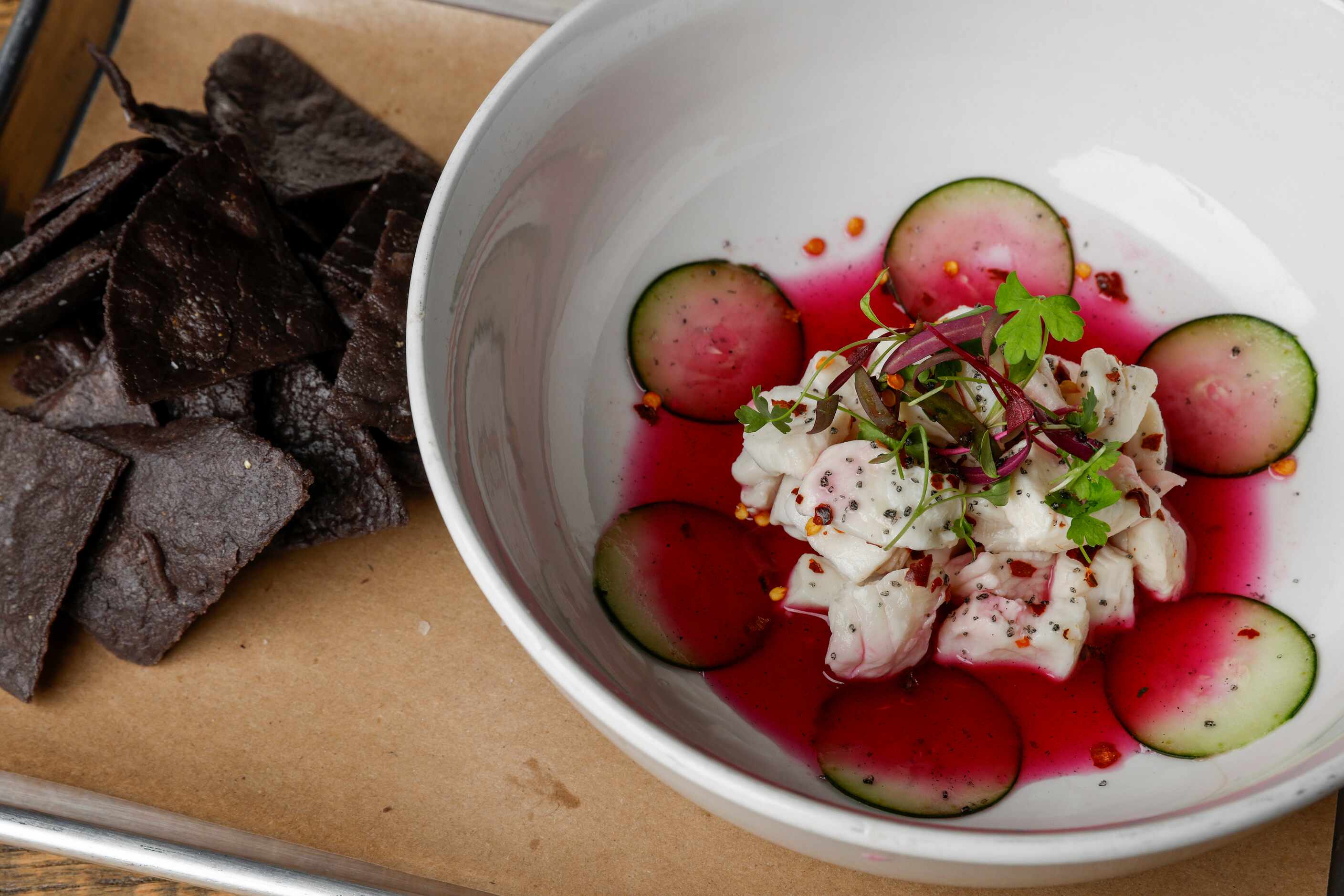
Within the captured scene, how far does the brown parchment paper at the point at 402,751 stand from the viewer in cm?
173

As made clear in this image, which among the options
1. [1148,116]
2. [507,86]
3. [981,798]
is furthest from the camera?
[1148,116]

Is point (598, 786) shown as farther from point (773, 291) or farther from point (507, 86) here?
point (507, 86)

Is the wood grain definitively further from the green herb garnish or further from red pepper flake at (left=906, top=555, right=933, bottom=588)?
the green herb garnish

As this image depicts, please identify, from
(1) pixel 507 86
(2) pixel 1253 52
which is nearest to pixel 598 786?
(1) pixel 507 86

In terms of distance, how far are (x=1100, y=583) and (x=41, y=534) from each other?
6.55 feet

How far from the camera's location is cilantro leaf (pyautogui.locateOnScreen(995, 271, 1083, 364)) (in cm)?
158

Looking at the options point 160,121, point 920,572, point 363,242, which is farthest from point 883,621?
point 160,121

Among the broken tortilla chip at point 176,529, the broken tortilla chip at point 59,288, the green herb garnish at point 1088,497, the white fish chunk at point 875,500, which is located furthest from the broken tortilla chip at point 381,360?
the green herb garnish at point 1088,497

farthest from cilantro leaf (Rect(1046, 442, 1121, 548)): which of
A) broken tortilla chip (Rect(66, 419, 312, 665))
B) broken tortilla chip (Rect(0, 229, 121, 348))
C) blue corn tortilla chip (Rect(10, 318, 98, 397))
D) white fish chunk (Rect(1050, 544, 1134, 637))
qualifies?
blue corn tortilla chip (Rect(10, 318, 98, 397))

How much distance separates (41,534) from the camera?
192 cm

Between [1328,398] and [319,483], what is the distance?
1.99 meters

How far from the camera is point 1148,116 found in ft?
6.88

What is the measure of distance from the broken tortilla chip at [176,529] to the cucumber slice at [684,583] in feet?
1.99

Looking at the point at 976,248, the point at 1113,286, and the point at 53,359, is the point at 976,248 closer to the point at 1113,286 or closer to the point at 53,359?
the point at 1113,286
